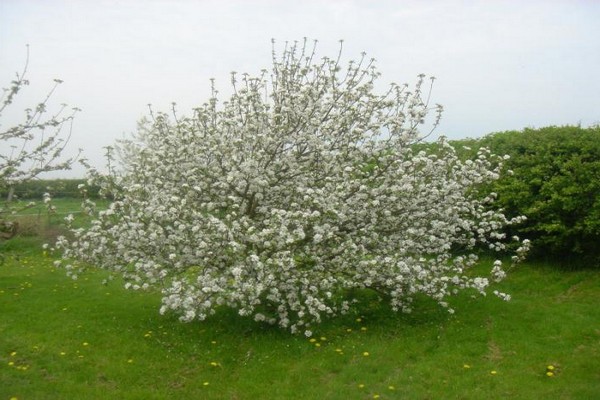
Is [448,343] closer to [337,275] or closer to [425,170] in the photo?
[337,275]

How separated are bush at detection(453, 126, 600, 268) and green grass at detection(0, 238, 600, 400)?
116 centimetres

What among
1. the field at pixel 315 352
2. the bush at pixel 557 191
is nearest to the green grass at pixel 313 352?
the field at pixel 315 352

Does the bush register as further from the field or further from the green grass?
the green grass

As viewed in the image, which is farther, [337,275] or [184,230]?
[337,275]

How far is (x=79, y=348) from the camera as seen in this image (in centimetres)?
938

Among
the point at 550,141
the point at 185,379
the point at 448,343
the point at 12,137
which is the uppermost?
the point at 550,141

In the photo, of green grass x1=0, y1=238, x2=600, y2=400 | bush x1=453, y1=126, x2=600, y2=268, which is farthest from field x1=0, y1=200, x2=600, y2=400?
bush x1=453, y1=126, x2=600, y2=268

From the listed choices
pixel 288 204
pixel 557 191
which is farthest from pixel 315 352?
pixel 557 191

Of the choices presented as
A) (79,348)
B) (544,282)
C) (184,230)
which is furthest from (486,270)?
(79,348)

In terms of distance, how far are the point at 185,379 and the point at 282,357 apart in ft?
5.42

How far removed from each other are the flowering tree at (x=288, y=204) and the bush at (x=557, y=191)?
2.73 metres

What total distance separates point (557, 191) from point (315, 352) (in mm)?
6912

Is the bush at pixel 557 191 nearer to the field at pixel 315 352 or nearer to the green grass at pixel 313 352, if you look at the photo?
the field at pixel 315 352

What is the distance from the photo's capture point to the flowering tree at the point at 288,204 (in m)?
8.98
